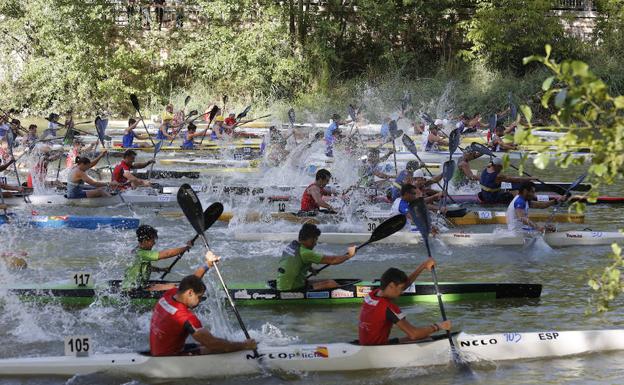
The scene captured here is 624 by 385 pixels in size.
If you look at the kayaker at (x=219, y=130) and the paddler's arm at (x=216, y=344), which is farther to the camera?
the kayaker at (x=219, y=130)

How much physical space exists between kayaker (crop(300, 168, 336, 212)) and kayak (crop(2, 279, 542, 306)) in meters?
3.89

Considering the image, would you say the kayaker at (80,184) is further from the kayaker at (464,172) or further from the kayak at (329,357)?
the kayak at (329,357)

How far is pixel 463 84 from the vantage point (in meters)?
31.3

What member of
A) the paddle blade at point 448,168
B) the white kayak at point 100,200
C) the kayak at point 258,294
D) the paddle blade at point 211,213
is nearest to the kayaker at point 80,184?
the white kayak at point 100,200

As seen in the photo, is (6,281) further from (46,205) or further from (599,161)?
(599,161)

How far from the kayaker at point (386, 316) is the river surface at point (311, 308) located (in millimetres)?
311

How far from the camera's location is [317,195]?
45.8 ft

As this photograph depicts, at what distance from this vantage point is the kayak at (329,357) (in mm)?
7605

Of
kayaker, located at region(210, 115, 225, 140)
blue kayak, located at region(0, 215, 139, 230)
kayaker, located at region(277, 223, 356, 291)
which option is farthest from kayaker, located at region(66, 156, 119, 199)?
kayaker, located at region(210, 115, 225, 140)

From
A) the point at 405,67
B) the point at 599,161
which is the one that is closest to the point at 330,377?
the point at 599,161

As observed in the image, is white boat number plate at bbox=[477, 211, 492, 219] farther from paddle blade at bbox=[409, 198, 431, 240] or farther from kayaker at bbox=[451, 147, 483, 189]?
paddle blade at bbox=[409, 198, 431, 240]

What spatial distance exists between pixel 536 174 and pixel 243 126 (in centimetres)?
1249

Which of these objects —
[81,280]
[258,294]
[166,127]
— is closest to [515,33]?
[166,127]

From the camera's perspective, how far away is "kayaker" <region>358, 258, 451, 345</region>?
7.60 meters
